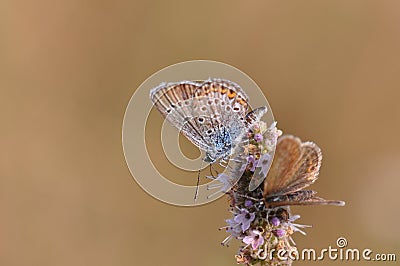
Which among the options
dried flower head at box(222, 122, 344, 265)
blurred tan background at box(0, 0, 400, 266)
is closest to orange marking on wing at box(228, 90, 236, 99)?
dried flower head at box(222, 122, 344, 265)

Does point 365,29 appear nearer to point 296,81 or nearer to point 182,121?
point 296,81

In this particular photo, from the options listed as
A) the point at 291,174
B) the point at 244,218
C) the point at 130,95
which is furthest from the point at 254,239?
the point at 130,95

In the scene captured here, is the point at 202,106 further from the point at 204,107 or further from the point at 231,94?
the point at 231,94

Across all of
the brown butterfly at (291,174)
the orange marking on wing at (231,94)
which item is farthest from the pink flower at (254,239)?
the orange marking on wing at (231,94)

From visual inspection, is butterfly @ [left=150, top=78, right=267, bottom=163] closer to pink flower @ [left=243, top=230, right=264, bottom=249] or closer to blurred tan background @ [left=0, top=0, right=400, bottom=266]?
pink flower @ [left=243, top=230, right=264, bottom=249]

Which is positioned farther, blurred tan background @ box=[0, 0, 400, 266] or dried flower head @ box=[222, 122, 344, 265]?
blurred tan background @ box=[0, 0, 400, 266]

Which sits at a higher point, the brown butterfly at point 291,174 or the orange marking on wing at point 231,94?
the orange marking on wing at point 231,94

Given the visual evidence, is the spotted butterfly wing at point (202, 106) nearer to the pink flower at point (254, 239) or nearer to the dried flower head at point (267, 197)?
the dried flower head at point (267, 197)
